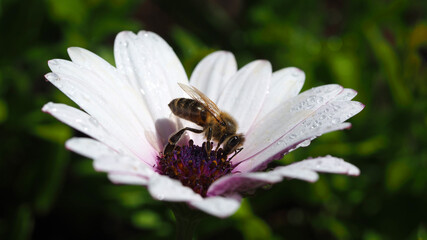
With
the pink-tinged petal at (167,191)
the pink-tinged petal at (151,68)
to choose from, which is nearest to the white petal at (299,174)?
the pink-tinged petal at (167,191)

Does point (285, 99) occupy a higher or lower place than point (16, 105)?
lower

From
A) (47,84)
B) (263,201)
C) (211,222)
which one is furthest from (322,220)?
(47,84)

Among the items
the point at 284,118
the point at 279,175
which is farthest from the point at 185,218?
the point at 284,118

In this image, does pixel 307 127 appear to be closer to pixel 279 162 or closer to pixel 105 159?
pixel 105 159

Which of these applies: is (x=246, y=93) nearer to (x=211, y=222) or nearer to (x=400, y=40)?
(x=211, y=222)

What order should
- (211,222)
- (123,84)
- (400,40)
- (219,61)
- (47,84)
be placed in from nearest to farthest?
(123,84), (219,61), (211,222), (400,40), (47,84)

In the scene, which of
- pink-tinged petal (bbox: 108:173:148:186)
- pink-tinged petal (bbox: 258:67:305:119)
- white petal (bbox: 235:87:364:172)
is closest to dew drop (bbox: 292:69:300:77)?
pink-tinged petal (bbox: 258:67:305:119)
